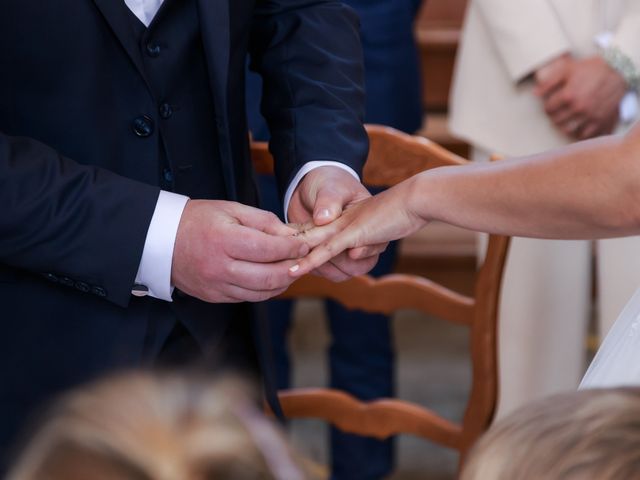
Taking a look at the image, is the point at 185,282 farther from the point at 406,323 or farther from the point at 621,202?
the point at 406,323

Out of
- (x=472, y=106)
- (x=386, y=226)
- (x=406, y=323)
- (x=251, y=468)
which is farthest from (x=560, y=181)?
(x=406, y=323)

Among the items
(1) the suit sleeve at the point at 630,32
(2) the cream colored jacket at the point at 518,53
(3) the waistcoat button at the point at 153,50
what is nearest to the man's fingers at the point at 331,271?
(3) the waistcoat button at the point at 153,50

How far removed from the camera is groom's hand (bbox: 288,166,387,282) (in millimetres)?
1665

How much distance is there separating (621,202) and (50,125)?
78cm

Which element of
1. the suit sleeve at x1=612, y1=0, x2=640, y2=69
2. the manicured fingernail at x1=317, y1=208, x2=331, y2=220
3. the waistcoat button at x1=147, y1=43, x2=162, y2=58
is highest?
the waistcoat button at x1=147, y1=43, x2=162, y2=58

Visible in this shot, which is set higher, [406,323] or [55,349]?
[55,349]

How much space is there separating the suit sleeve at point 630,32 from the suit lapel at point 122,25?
1359 mm

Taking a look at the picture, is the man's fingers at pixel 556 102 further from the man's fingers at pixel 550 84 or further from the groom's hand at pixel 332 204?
the groom's hand at pixel 332 204

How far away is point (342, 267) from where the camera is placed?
1.72 meters

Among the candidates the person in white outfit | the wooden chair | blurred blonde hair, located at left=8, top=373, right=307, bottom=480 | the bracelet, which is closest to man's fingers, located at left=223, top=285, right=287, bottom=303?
the wooden chair

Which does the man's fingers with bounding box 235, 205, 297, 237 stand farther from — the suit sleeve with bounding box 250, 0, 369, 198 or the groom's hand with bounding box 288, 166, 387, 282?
the suit sleeve with bounding box 250, 0, 369, 198

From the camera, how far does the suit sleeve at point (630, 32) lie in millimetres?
2469

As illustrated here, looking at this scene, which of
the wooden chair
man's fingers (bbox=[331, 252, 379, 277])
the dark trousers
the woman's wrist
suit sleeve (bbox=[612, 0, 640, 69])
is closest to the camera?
the woman's wrist

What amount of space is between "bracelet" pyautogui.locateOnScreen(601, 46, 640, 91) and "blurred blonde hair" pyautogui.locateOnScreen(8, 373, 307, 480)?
188cm
